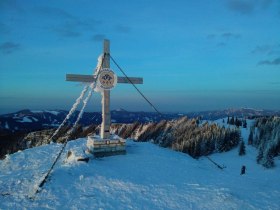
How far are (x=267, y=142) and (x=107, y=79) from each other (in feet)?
60.0

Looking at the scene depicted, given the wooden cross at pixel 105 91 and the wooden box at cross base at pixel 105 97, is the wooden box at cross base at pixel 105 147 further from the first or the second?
the wooden cross at pixel 105 91

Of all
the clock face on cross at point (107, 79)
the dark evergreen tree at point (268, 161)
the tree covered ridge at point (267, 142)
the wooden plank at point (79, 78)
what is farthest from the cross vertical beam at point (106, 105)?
the tree covered ridge at point (267, 142)

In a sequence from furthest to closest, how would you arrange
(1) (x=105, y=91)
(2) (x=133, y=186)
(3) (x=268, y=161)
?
(3) (x=268, y=161)
(1) (x=105, y=91)
(2) (x=133, y=186)

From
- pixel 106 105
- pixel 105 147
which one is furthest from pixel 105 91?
pixel 105 147

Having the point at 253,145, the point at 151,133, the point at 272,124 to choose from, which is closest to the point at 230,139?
the point at 253,145

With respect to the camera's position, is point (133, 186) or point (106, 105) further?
point (106, 105)

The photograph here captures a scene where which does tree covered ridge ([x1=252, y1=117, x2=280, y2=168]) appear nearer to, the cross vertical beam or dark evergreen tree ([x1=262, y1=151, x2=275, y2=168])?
dark evergreen tree ([x1=262, y1=151, x2=275, y2=168])

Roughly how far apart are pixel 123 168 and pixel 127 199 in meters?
4.26

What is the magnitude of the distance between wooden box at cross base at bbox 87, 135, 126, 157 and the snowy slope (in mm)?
509

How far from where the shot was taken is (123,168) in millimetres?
17578

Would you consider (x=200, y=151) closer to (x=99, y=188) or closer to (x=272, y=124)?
(x=272, y=124)

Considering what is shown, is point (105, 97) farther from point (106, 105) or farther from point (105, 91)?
point (106, 105)

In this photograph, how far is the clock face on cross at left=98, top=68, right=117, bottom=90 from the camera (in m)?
20.5

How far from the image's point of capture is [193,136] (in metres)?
38.8
